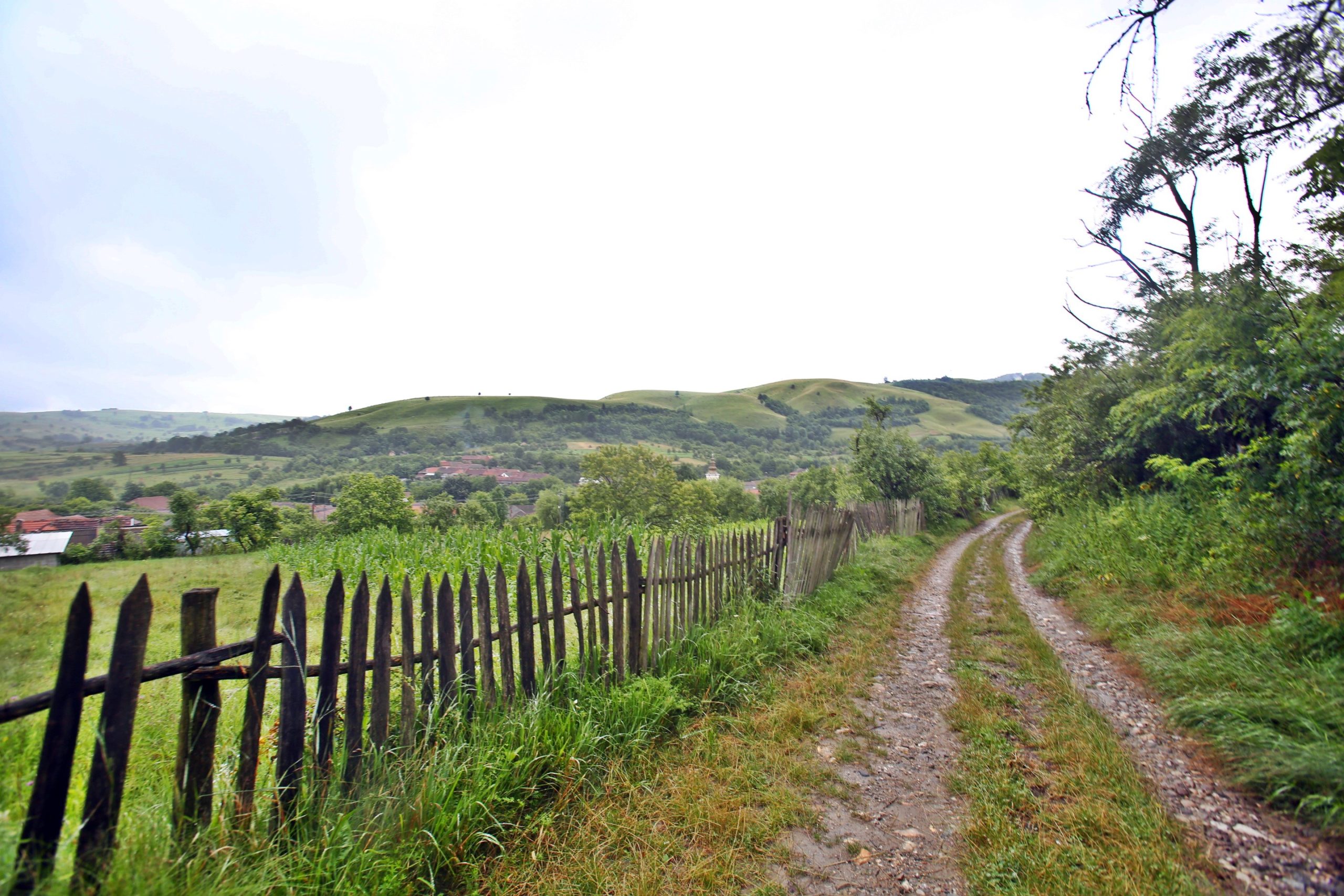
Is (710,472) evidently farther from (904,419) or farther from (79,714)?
(904,419)

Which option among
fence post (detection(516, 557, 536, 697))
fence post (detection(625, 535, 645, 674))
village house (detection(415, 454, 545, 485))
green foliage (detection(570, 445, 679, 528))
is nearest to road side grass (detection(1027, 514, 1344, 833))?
fence post (detection(625, 535, 645, 674))

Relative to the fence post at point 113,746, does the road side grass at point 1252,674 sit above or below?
below

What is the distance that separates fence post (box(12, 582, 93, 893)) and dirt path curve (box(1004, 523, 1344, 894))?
195 inches

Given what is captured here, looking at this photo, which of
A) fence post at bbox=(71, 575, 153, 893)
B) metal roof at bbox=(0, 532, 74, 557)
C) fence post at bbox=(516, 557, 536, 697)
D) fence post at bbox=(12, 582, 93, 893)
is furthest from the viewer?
metal roof at bbox=(0, 532, 74, 557)

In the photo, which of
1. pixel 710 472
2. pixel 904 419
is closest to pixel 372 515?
pixel 710 472

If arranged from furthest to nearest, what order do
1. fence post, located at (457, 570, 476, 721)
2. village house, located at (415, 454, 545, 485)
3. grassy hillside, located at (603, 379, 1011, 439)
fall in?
grassy hillside, located at (603, 379, 1011, 439) < village house, located at (415, 454, 545, 485) < fence post, located at (457, 570, 476, 721)

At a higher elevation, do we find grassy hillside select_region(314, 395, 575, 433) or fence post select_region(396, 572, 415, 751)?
grassy hillside select_region(314, 395, 575, 433)

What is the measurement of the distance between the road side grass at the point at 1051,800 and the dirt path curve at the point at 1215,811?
149 millimetres

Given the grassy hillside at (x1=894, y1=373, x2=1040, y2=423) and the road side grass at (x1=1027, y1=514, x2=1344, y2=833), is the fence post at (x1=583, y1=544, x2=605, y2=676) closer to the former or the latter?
the road side grass at (x1=1027, y1=514, x2=1344, y2=833)

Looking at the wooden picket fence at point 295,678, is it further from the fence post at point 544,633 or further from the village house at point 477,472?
the village house at point 477,472

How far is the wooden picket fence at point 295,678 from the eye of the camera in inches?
69.2

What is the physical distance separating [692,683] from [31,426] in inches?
610

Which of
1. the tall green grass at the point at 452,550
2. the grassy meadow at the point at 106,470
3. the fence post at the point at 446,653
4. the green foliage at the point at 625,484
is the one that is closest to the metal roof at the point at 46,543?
the grassy meadow at the point at 106,470

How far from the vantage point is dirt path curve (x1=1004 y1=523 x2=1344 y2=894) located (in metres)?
A: 2.57
